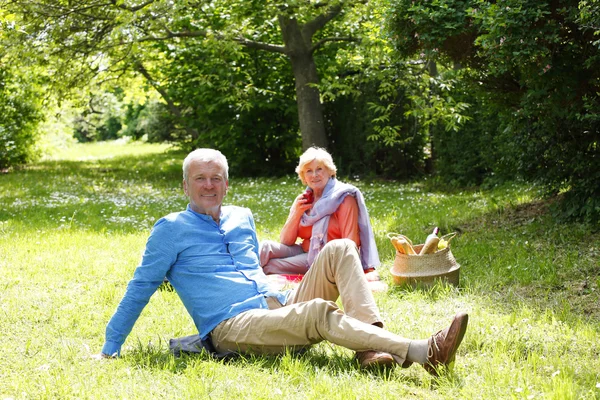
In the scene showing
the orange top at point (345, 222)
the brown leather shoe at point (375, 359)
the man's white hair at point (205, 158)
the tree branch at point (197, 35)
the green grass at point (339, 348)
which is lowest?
the green grass at point (339, 348)

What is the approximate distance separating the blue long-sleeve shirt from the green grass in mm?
285

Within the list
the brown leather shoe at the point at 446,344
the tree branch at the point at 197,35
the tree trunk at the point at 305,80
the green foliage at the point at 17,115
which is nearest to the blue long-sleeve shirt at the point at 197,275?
the brown leather shoe at the point at 446,344

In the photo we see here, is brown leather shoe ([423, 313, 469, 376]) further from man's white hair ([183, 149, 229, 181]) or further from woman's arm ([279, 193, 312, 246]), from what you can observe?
woman's arm ([279, 193, 312, 246])

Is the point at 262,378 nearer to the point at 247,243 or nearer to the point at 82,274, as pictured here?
the point at 247,243

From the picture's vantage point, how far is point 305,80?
1630 centimetres

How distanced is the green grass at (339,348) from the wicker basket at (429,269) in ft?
0.39

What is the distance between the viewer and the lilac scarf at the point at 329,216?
6.68 metres

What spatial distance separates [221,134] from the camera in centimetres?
1897

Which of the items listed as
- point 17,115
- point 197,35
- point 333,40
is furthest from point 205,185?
point 17,115

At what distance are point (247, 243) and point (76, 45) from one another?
36.7 feet

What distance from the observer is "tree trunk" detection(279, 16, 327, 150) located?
16031mm

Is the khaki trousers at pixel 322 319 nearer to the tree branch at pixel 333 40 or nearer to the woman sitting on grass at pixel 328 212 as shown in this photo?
the woman sitting on grass at pixel 328 212

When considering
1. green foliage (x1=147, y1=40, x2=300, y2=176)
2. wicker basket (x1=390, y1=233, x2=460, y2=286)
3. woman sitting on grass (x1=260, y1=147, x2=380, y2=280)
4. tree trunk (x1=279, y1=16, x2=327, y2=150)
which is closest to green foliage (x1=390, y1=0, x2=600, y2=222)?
woman sitting on grass (x1=260, y1=147, x2=380, y2=280)

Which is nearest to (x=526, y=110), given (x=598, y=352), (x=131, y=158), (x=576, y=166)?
(x=576, y=166)
